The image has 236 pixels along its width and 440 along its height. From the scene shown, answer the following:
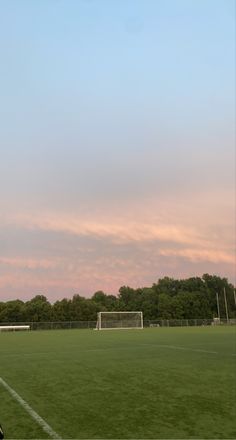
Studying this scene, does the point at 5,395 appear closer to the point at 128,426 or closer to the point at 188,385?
the point at 128,426

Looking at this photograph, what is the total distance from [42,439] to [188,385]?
15.1 feet

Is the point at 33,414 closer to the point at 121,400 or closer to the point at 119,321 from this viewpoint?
the point at 121,400

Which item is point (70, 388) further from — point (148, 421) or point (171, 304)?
point (171, 304)

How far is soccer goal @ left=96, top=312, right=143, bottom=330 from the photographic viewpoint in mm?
50781

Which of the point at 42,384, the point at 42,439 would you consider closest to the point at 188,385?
the point at 42,384

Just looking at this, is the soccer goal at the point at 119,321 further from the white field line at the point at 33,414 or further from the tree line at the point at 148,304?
the white field line at the point at 33,414

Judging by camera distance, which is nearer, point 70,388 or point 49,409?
point 49,409

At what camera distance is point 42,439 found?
520 cm

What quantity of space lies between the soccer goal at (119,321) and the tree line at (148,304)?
25275 mm

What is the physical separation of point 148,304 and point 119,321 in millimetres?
49959

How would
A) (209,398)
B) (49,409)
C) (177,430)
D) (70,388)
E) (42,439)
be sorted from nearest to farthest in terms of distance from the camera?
(42,439), (177,430), (49,409), (209,398), (70,388)

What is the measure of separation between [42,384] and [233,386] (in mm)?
3955

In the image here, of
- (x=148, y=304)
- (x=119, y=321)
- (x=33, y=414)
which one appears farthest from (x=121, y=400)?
(x=148, y=304)

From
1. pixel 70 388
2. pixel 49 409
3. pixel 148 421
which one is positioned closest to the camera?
pixel 148 421
